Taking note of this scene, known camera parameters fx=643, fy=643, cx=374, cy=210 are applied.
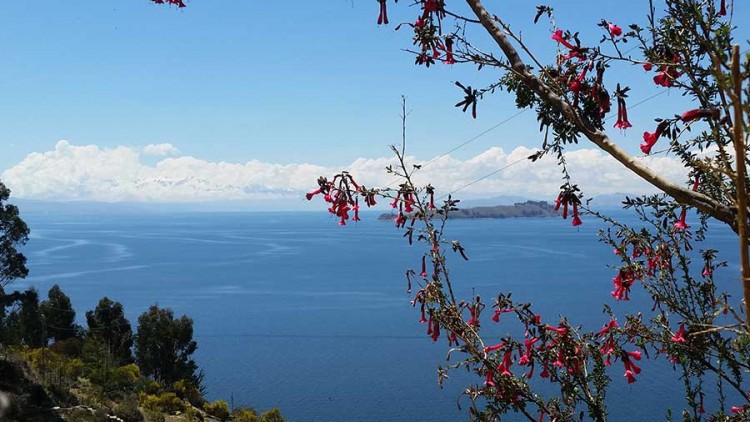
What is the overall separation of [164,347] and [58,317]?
17.1 ft

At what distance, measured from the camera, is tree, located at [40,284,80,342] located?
2781cm

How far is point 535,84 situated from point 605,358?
69.2 inches

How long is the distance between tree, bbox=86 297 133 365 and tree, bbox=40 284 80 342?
1245 mm

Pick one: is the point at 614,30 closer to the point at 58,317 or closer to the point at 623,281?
the point at 623,281

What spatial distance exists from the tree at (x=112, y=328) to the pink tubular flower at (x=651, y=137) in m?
27.4

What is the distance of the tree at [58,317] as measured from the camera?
2781cm

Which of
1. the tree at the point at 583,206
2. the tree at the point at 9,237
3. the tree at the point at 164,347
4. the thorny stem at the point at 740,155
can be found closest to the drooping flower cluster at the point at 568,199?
the tree at the point at 583,206

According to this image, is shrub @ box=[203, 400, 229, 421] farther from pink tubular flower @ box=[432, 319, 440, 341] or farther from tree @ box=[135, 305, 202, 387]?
pink tubular flower @ box=[432, 319, 440, 341]

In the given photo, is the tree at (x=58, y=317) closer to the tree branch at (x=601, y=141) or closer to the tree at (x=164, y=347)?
the tree at (x=164, y=347)

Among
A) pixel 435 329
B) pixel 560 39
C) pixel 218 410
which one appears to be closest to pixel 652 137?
pixel 560 39

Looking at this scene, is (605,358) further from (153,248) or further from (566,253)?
(153,248)

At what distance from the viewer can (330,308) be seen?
51.8m

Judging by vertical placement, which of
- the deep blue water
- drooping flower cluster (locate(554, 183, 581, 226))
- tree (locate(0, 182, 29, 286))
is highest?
drooping flower cluster (locate(554, 183, 581, 226))

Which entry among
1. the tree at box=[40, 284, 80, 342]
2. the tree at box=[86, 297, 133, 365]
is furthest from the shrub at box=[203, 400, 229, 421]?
the tree at box=[40, 284, 80, 342]
